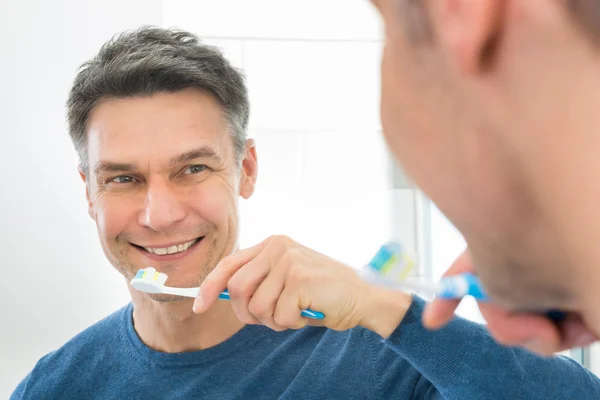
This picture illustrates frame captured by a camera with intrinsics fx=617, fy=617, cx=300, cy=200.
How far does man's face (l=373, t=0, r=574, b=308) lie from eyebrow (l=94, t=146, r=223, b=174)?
0.73 meters

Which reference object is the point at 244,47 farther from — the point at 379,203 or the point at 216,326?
the point at 216,326

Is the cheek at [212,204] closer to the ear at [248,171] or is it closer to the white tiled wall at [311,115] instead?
the ear at [248,171]

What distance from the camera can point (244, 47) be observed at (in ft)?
5.21

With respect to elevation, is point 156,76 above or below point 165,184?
above

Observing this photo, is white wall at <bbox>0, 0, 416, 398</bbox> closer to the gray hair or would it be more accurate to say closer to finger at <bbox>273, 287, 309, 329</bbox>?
the gray hair

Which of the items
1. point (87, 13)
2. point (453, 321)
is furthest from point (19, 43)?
point (453, 321)

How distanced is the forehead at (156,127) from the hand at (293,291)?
0.32m

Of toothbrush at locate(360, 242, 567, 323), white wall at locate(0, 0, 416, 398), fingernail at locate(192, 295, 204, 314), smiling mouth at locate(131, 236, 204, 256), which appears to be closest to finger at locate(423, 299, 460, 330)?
toothbrush at locate(360, 242, 567, 323)

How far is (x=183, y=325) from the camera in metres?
0.98

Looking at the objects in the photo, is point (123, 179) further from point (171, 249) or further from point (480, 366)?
point (480, 366)

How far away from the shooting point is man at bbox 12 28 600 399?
882 mm

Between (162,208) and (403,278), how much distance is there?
56 cm

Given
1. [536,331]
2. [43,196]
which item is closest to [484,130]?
[536,331]

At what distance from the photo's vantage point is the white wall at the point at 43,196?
143 centimetres
